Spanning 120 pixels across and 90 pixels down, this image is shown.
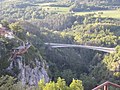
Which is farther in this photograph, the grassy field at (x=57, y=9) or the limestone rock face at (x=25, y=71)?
the grassy field at (x=57, y=9)

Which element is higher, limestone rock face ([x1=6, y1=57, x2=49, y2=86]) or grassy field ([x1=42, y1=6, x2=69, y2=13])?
limestone rock face ([x1=6, y1=57, x2=49, y2=86])

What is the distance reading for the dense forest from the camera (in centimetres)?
3638

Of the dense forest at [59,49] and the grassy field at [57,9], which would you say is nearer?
the dense forest at [59,49]

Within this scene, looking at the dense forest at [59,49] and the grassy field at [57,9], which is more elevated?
the dense forest at [59,49]

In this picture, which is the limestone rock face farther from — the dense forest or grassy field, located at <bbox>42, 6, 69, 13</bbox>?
grassy field, located at <bbox>42, 6, 69, 13</bbox>

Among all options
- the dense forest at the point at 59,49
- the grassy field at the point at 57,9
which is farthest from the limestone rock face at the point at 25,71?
the grassy field at the point at 57,9

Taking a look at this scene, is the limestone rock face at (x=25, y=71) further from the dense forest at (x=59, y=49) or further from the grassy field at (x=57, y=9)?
the grassy field at (x=57, y=9)

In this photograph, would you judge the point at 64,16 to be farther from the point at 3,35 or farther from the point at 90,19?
the point at 3,35

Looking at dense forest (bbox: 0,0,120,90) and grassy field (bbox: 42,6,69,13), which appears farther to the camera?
grassy field (bbox: 42,6,69,13)

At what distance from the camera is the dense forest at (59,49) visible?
36.4 metres

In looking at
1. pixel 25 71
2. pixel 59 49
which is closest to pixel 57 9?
pixel 59 49

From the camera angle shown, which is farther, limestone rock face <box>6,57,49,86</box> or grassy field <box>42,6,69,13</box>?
grassy field <box>42,6,69,13</box>

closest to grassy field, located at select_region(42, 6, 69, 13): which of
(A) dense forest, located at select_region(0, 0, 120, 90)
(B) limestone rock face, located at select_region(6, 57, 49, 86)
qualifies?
(A) dense forest, located at select_region(0, 0, 120, 90)

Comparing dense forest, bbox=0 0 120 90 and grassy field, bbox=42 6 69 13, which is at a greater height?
dense forest, bbox=0 0 120 90
